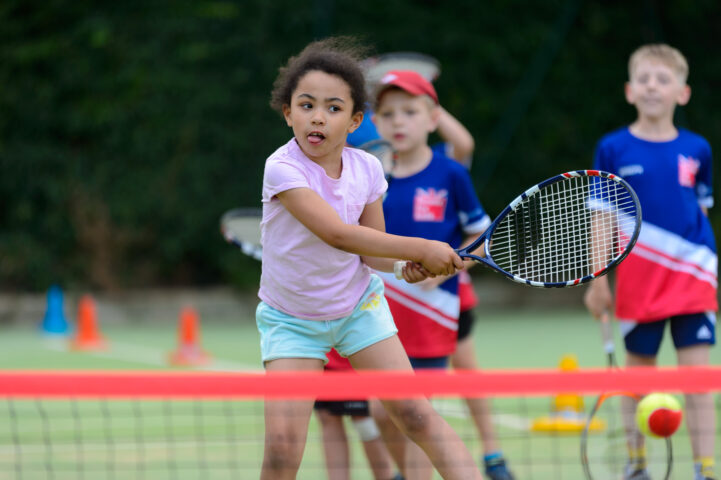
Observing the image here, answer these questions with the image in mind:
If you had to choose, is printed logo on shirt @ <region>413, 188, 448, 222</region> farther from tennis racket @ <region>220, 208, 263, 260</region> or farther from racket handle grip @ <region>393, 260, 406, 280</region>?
racket handle grip @ <region>393, 260, 406, 280</region>

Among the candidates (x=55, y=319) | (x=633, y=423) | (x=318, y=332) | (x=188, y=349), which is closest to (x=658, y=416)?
(x=633, y=423)

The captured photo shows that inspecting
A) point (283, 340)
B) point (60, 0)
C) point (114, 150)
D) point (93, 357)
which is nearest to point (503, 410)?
point (283, 340)

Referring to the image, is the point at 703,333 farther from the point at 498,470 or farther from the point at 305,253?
the point at 305,253

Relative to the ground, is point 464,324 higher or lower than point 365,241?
lower

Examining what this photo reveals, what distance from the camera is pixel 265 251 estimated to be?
2965 mm

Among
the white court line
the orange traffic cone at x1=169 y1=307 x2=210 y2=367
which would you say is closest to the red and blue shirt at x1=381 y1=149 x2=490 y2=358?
the white court line

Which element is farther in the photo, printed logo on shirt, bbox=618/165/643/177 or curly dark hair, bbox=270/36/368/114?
printed logo on shirt, bbox=618/165/643/177

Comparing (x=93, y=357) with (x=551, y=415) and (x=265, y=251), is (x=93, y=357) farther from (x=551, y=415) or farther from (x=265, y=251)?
(x=265, y=251)

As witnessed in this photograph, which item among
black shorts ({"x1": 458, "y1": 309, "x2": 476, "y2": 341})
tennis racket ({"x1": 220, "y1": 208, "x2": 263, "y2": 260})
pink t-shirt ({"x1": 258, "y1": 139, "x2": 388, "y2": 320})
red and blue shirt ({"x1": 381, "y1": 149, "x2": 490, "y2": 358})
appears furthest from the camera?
black shorts ({"x1": 458, "y1": 309, "x2": 476, "y2": 341})

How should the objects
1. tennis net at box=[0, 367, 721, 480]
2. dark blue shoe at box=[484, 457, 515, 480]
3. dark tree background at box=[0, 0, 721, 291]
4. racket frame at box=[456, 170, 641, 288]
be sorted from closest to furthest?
tennis net at box=[0, 367, 721, 480], racket frame at box=[456, 170, 641, 288], dark blue shoe at box=[484, 457, 515, 480], dark tree background at box=[0, 0, 721, 291]

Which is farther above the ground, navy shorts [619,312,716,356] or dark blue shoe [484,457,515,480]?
navy shorts [619,312,716,356]

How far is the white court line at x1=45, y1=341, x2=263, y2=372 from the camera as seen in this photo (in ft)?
25.5

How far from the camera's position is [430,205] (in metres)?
3.85

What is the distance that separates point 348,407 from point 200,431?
1869 millimetres
